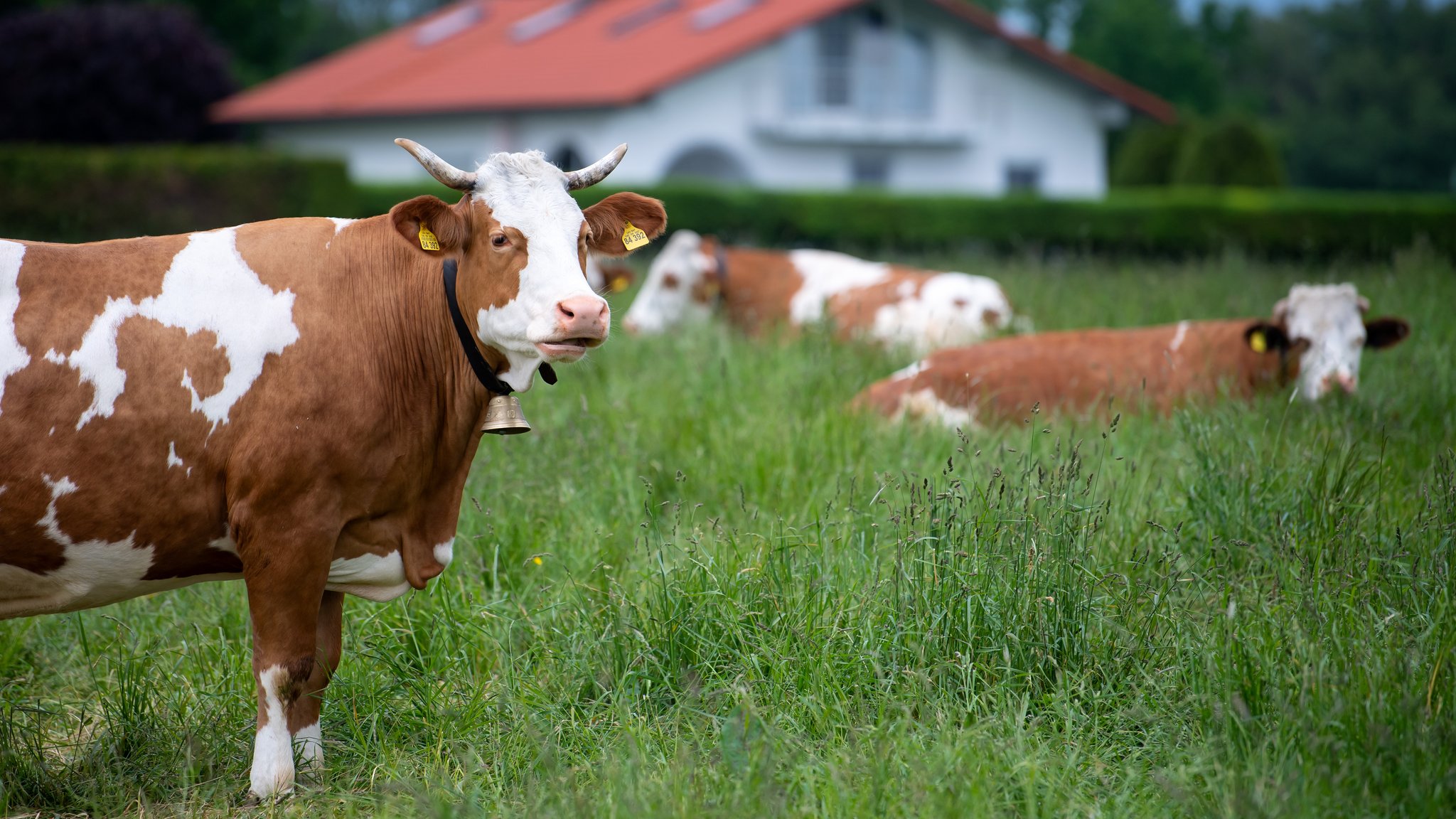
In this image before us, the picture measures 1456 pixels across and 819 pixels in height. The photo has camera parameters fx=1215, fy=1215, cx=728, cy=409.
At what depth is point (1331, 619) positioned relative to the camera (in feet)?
10.5

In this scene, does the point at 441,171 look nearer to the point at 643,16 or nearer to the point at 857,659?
the point at 857,659

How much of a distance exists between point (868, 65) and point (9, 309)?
2552 cm

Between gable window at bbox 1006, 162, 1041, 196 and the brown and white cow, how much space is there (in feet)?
88.5

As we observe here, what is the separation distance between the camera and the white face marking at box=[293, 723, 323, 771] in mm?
3219

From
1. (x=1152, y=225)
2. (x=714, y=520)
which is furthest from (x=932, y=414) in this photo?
(x=1152, y=225)

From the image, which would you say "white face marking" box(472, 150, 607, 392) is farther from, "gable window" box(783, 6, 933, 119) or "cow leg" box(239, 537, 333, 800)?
"gable window" box(783, 6, 933, 119)

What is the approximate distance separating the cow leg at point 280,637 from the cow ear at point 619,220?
3.69 ft

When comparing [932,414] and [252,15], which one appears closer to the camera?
[932,414]

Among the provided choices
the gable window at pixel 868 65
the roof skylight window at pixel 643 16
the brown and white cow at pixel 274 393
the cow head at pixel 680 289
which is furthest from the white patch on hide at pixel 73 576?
the roof skylight window at pixel 643 16

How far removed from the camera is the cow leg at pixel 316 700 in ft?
10.6

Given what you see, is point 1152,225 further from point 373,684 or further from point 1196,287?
point 373,684

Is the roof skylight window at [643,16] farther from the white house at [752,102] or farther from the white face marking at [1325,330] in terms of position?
the white face marking at [1325,330]

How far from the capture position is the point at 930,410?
5848 mm

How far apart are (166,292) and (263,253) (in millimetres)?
255
